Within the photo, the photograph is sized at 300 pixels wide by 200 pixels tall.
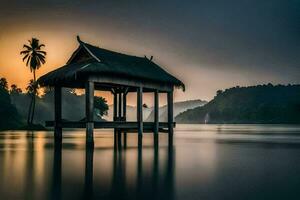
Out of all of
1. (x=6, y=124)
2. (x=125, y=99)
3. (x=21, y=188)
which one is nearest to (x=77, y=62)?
(x=125, y=99)

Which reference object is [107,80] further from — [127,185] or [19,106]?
[19,106]

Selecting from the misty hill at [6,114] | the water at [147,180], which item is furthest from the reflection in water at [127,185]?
the misty hill at [6,114]

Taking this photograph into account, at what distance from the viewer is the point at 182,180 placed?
11.5 m

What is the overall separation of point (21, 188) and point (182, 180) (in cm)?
418

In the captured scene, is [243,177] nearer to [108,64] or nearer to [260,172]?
[260,172]

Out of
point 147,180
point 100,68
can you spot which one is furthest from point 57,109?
point 147,180

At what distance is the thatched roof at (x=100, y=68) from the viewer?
2453cm

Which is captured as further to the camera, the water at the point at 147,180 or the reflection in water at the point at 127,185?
the water at the point at 147,180

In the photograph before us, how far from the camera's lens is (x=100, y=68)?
81.3 ft

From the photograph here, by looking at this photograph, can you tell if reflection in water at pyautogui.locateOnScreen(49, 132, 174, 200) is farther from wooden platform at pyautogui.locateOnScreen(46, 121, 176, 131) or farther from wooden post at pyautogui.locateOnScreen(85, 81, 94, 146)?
wooden platform at pyautogui.locateOnScreen(46, 121, 176, 131)

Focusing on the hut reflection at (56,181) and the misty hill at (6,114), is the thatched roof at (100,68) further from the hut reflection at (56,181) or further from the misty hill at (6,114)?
the misty hill at (6,114)

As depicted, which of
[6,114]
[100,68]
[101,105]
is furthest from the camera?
[101,105]

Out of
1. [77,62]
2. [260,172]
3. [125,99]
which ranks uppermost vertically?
[77,62]

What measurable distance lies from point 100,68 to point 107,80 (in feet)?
3.79
